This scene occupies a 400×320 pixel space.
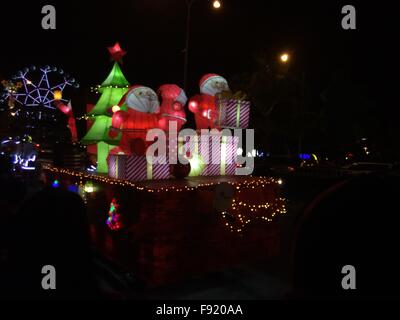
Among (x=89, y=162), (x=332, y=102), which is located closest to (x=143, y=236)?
(x=89, y=162)

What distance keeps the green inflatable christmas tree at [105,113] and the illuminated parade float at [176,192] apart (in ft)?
0.22

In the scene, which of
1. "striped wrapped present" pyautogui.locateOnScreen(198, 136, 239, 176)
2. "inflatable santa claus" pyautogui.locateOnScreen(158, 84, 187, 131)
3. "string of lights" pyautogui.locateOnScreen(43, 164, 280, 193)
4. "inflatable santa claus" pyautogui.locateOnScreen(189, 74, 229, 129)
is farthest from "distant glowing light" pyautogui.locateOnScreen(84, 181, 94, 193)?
"inflatable santa claus" pyautogui.locateOnScreen(189, 74, 229, 129)

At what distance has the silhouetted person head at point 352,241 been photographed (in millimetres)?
997

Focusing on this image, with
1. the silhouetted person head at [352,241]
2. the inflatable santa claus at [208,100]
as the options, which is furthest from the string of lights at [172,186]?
the silhouetted person head at [352,241]

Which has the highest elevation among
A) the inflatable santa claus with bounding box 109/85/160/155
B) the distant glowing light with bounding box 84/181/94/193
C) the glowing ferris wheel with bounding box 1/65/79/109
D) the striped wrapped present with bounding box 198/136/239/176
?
the glowing ferris wheel with bounding box 1/65/79/109

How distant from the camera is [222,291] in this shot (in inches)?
249

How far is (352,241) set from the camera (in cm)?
103

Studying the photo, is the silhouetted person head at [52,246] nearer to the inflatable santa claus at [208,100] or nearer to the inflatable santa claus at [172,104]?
the inflatable santa claus at [172,104]

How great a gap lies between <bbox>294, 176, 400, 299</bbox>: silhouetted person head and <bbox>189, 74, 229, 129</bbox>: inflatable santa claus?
810 centimetres

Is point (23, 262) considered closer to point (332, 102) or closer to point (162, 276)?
point (162, 276)

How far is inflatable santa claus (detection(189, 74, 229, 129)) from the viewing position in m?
9.28

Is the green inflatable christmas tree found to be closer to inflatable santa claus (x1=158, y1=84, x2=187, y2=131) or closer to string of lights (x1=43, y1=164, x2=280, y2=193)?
string of lights (x1=43, y1=164, x2=280, y2=193)

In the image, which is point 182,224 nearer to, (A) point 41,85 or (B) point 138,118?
(B) point 138,118

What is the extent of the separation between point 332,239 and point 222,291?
225 inches
